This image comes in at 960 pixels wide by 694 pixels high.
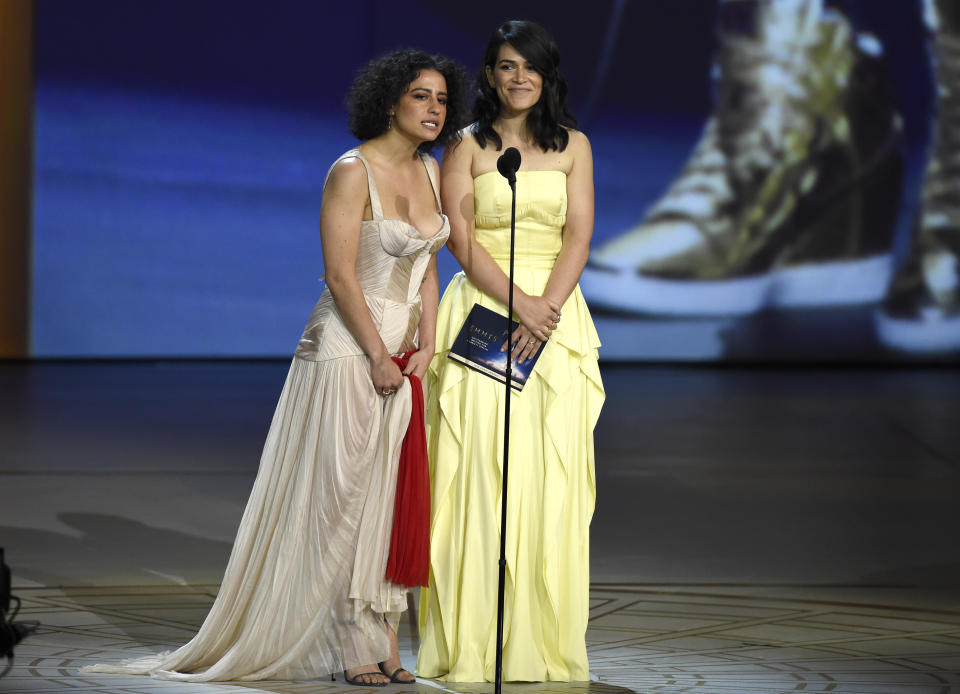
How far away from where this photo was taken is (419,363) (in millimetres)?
3625

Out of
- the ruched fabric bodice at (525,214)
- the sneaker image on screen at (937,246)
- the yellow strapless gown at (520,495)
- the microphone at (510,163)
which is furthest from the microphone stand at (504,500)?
the sneaker image on screen at (937,246)

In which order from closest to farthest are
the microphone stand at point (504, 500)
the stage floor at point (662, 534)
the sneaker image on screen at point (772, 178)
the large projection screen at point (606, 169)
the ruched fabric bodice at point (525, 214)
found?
the microphone stand at point (504, 500)
the ruched fabric bodice at point (525, 214)
the stage floor at point (662, 534)
the large projection screen at point (606, 169)
the sneaker image on screen at point (772, 178)

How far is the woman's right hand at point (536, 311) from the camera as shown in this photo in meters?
3.60

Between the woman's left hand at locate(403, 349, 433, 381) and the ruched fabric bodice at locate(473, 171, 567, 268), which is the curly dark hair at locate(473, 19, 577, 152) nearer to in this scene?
the ruched fabric bodice at locate(473, 171, 567, 268)

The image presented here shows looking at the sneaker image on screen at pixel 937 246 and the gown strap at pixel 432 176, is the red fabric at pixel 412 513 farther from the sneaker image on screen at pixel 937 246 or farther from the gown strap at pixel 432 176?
the sneaker image on screen at pixel 937 246

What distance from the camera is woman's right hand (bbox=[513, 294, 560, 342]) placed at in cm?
360

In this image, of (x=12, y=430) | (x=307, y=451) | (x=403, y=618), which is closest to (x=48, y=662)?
(x=307, y=451)

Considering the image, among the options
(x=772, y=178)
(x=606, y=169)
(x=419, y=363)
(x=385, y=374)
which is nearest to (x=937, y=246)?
(x=772, y=178)

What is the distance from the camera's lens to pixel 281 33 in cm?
1223

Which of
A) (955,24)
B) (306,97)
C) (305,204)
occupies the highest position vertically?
(955,24)

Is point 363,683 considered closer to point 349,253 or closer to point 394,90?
point 349,253

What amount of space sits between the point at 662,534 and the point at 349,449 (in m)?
2.42

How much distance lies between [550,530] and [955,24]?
411 inches

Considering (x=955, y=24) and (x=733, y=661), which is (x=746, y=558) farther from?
(x=955, y=24)
